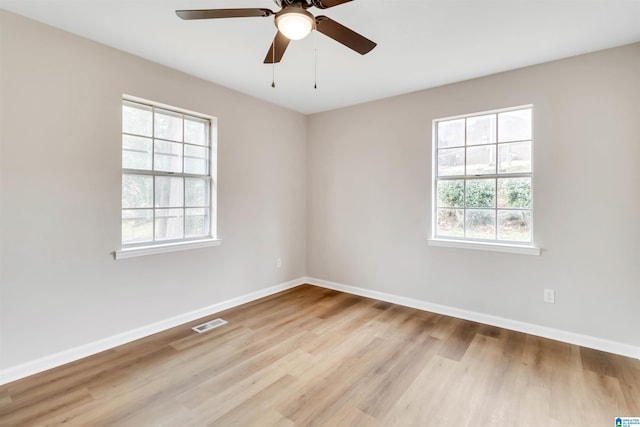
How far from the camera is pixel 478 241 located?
3254 mm

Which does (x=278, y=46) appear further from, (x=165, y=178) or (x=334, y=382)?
(x=334, y=382)

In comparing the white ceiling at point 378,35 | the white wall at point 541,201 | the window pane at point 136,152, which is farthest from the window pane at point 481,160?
the window pane at point 136,152

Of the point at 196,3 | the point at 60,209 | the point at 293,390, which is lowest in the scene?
the point at 293,390

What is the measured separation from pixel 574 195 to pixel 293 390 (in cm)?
294

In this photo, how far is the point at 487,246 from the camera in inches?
123

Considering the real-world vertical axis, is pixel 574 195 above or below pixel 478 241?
above

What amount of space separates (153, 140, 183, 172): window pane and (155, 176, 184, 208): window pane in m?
0.10

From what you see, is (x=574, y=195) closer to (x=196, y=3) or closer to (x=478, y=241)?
(x=478, y=241)

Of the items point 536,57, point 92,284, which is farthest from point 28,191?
point 536,57

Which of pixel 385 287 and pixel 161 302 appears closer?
pixel 161 302

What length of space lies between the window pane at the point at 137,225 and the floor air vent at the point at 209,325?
1.01 m

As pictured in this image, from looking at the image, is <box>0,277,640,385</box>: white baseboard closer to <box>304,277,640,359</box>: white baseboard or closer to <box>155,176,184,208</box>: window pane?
<box>304,277,640,359</box>: white baseboard

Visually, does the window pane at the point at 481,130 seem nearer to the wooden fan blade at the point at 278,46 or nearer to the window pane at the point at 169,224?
the wooden fan blade at the point at 278,46

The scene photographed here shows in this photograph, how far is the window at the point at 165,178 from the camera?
2793 mm
